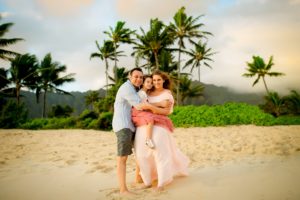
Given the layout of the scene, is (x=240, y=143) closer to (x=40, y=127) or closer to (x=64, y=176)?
(x=64, y=176)

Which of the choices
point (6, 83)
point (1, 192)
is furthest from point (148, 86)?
point (6, 83)

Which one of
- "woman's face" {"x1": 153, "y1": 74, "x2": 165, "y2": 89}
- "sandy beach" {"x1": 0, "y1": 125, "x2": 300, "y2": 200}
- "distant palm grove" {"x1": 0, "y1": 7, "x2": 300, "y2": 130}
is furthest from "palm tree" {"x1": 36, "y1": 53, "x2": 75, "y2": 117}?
"woman's face" {"x1": 153, "y1": 74, "x2": 165, "y2": 89}

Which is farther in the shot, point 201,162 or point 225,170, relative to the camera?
point 201,162

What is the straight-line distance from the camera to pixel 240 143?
316 inches

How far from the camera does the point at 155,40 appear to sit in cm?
2472

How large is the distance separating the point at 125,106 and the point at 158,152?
77 cm

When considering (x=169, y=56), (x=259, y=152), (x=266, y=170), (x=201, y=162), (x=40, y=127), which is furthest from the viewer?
(x=169, y=56)

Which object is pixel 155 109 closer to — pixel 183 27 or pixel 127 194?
pixel 127 194

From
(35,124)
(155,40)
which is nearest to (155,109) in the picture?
(35,124)

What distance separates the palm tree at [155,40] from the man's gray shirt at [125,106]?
21271 mm

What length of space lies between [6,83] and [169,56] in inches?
583

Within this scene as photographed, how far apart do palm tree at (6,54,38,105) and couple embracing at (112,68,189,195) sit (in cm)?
2334

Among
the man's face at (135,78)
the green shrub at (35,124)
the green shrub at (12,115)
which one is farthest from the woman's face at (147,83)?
the green shrub at (35,124)

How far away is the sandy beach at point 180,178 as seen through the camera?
352 cm
